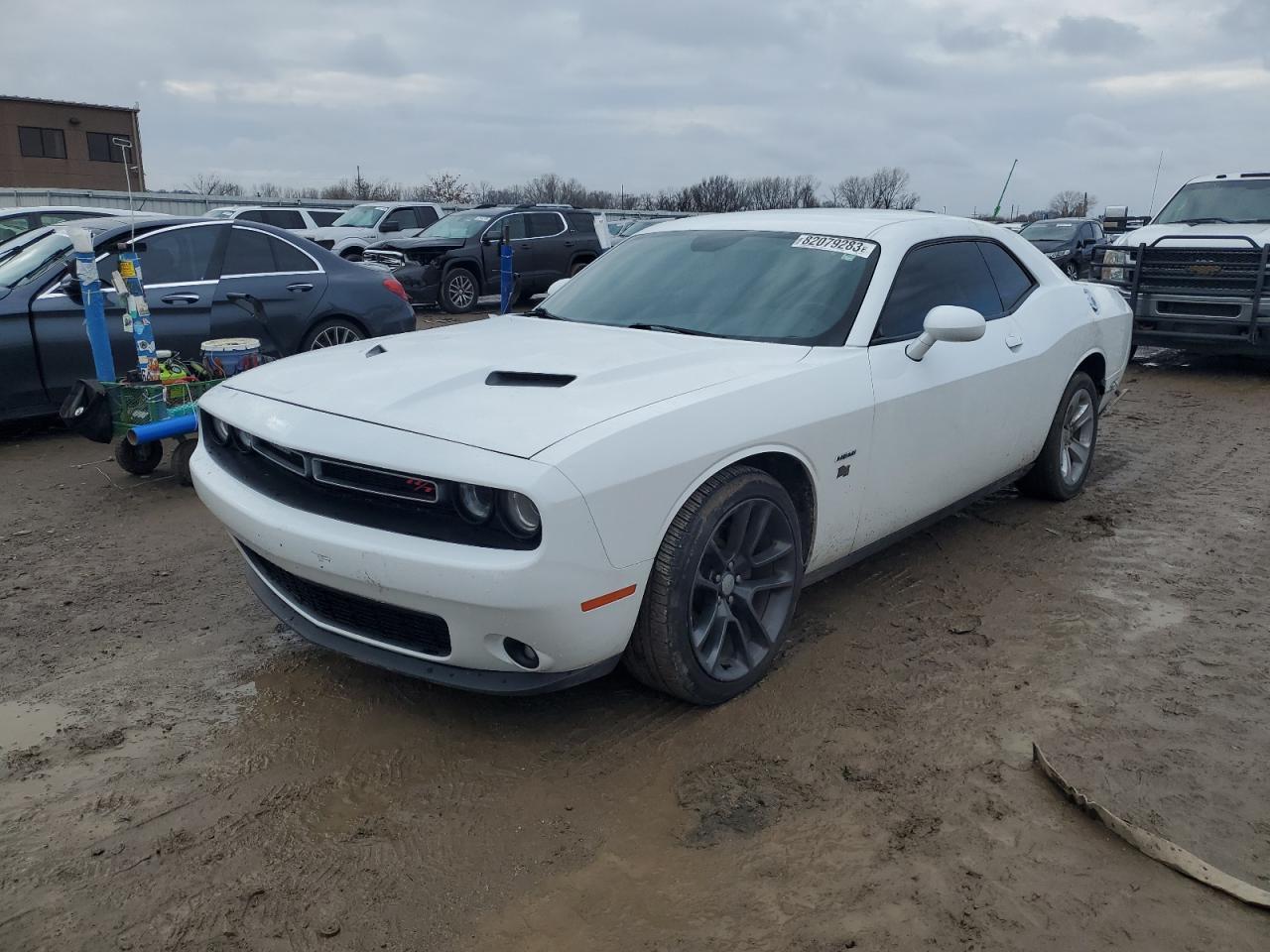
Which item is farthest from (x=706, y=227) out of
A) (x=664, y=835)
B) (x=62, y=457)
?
(x=62, y=457)

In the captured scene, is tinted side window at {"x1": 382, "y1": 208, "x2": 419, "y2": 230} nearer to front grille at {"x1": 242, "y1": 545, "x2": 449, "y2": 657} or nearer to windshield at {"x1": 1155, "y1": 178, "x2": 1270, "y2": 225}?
→ windshield at {"x1": 1155, "y1": 178, "x2": 1270, "y2": 225}

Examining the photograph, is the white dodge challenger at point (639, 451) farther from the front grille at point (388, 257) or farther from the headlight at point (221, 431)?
the front grille at point (388, 257)

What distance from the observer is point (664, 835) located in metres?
2.64

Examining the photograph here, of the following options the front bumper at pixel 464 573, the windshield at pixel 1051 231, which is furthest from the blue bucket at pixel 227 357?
the windshield at pixel 1051 231

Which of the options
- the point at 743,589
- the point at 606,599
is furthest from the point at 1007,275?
the point at 606,599

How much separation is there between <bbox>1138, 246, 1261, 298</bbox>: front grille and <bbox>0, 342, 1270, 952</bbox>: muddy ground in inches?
250

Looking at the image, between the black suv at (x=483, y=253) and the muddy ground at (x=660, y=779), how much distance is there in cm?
1127

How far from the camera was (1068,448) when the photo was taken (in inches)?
215

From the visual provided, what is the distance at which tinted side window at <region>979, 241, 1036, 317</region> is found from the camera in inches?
187

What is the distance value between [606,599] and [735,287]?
1760mm

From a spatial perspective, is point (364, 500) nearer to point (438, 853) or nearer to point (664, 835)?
point (438, 853)

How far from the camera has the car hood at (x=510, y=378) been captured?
2855mm

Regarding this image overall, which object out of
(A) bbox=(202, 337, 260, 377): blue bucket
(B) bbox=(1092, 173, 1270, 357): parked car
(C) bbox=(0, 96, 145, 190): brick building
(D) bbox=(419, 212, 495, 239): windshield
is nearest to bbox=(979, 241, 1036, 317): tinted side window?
(A) bbox=(202, 337, 260, 377): blue bucket

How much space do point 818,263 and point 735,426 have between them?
4.10 feet
